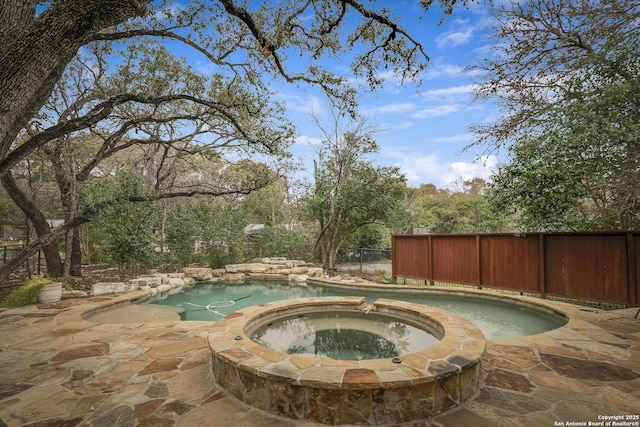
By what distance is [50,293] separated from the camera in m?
5.59

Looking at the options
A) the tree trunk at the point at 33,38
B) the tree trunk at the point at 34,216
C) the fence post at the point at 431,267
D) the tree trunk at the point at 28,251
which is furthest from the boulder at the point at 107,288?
the fence post at the point at 431,267

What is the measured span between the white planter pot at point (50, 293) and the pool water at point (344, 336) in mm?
4611

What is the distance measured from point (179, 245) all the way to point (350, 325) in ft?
25.0

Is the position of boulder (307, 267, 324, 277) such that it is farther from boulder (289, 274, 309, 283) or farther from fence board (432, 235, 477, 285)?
fence board (432, 235, 477, 285)

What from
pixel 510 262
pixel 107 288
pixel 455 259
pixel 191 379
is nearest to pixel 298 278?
pixel 455 259

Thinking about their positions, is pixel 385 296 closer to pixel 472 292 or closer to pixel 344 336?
pixel 472 292

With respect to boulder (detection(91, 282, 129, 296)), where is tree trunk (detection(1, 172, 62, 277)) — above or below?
above

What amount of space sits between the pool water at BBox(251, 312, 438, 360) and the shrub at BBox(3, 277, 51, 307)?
480 centimetres

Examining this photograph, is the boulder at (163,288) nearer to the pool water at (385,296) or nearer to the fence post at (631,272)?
the pool water at (385,296)

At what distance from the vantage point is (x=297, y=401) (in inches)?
82.4

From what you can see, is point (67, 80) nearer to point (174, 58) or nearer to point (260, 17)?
point (174, 58)

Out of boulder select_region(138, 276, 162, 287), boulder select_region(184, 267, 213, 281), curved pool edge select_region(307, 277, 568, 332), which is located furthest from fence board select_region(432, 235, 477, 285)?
boulder select_region(138, 276, 162, 287)

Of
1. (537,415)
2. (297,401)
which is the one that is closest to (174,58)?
(297,401)

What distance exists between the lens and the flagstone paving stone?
82.6 inches
